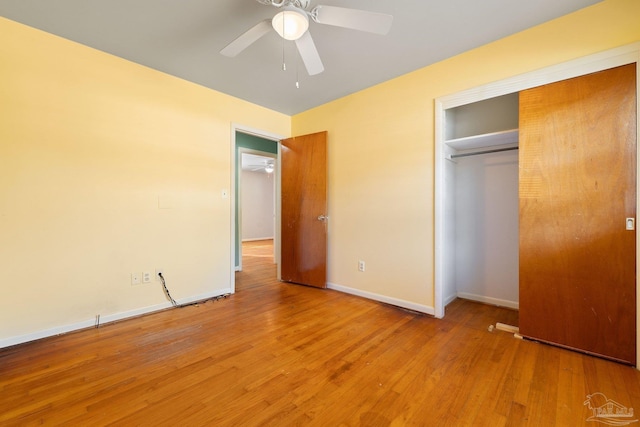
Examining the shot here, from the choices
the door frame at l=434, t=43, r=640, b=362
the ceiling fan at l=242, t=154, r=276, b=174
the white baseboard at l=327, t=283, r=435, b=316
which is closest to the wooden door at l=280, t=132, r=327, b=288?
the white baseboard at l=327, t=283, r=435, b=316

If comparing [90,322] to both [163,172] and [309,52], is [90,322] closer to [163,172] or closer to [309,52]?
[163,172]

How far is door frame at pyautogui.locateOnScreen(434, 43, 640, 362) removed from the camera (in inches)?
70.5

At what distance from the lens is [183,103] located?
296 cm

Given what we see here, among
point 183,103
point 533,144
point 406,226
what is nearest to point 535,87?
point 533,144

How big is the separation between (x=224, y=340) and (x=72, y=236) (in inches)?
64.6

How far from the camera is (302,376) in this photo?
1682 millimetres

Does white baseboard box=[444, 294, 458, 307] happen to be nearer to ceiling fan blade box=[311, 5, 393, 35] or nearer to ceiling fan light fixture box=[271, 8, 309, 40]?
ceiling fan blade box=[311, 5, 393, 35]

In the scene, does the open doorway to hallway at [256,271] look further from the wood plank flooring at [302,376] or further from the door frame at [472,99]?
the door frame at [472,99]

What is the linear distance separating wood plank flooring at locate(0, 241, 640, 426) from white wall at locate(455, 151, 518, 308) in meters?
0.46

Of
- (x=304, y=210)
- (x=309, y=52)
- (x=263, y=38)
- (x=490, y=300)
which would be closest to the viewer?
(x=309, y=52)

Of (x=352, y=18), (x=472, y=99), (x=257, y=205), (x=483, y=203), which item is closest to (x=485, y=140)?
(x=472, y=99)

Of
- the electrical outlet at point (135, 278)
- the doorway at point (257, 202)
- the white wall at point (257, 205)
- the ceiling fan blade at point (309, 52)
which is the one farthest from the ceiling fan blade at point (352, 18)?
the white wall at point (257, 205)

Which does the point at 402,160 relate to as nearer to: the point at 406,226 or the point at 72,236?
the point at 406,226

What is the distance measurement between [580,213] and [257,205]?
830 cm
